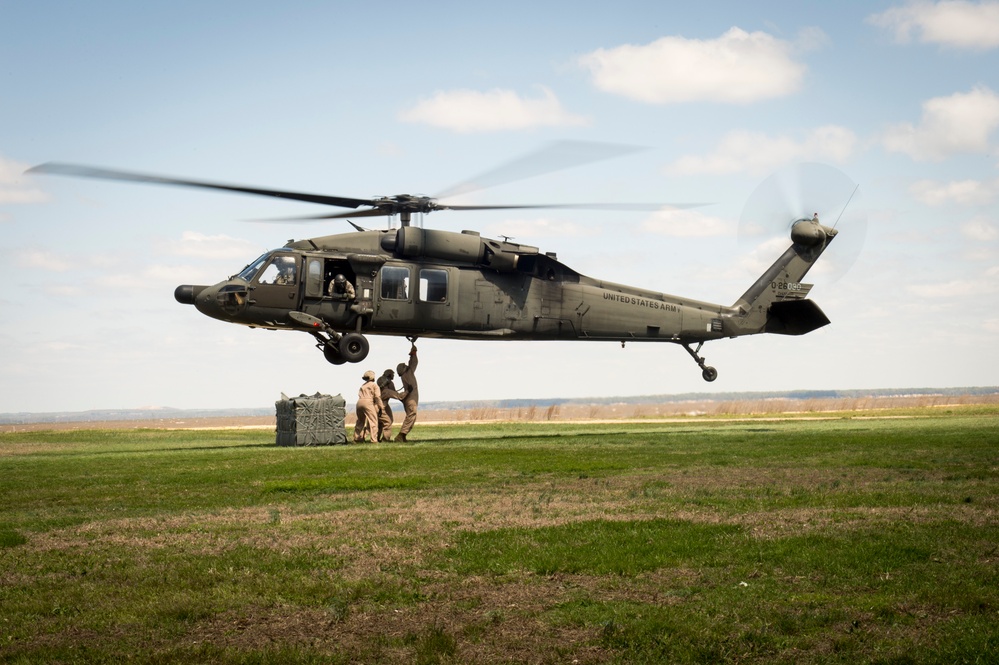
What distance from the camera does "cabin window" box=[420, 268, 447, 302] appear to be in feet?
99.0

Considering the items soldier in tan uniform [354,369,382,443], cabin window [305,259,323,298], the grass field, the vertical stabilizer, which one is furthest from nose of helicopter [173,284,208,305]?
the vertical stabilizer

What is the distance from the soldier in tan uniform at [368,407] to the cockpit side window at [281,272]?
3.41 meters

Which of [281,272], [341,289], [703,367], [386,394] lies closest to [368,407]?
[386,394]

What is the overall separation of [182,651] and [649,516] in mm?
6620

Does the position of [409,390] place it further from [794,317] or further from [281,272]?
[794,317]

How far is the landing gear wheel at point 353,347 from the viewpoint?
29641 mm

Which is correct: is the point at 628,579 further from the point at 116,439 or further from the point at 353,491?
the point at 116,439

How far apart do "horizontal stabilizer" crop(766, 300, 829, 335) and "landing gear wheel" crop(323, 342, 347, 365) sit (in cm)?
1555

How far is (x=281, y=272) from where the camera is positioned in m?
29.1

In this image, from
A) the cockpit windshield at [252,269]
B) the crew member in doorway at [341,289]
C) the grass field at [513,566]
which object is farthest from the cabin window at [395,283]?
the grass field at [513,566]

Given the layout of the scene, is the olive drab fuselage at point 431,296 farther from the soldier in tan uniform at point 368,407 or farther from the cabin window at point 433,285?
the soldier in tan uniform at point 368,407

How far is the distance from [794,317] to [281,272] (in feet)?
59.7

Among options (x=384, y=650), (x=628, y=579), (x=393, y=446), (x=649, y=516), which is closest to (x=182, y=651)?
(x=384, y=650)

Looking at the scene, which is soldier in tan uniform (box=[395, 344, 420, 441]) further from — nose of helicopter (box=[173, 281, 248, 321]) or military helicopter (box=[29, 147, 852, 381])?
nose of helicopter (box=[173, 281, 248, 321])
